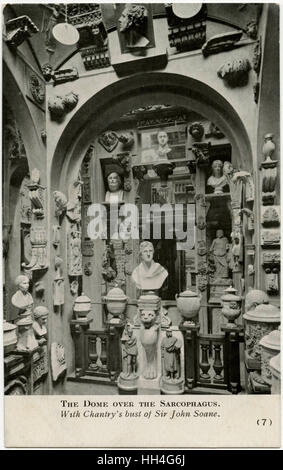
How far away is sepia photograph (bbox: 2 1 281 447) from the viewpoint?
3174 mm

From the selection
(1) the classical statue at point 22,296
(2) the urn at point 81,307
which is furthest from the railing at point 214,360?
(1) the classical statue at point 22,296

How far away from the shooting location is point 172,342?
3580 millimetres

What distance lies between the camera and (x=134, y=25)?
11.1 feet

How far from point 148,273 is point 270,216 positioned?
1.62 m

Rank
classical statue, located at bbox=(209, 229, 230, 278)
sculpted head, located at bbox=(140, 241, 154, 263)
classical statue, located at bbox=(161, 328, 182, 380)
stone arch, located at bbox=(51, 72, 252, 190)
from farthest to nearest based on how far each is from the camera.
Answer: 1. classical statue, located at bbox=(209, 229, 230, 278)
2. sculpted head, located at bbox=(140, 241, 154, 263)
3. stone arch, located at bbox=(51, 72, 252, 190)
4. classical statue, located at bbox=(161, 328, 182, 380)

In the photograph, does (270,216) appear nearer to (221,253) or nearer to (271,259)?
(271,259)

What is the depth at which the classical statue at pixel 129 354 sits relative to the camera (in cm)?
369

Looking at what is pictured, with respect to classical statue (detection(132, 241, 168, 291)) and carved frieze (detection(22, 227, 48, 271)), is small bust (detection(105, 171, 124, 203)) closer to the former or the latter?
classical statue (detection(132, 241, 168, 291))

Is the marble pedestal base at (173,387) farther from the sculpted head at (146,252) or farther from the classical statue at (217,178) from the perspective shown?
the classical statue at (217,178)

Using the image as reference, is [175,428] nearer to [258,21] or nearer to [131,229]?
[131,229]

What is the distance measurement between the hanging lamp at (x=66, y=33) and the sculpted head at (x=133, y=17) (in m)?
0.50

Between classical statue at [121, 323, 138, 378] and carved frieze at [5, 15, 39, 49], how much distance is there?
3207mm

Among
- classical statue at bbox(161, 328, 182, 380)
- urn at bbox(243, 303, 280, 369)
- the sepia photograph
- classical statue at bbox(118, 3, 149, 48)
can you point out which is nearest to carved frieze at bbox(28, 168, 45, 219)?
the sepia photograph

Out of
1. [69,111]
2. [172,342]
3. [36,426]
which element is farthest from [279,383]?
[69,111]
